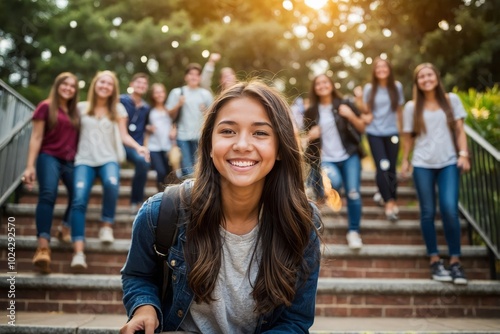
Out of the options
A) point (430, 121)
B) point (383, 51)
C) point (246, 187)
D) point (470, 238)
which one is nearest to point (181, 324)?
point (246, 187)

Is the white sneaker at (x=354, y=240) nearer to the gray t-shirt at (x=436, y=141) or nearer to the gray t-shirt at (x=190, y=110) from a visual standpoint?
the gray t-shirt at (x=436, y=141)

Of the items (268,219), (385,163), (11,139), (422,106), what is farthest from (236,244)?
(11,139)

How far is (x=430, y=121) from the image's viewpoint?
176 inches

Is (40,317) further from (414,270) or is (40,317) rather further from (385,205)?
(385,205)

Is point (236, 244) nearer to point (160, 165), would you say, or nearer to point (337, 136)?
point (337, 136)

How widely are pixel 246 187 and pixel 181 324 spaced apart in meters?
0.58

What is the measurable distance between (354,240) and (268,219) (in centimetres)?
256

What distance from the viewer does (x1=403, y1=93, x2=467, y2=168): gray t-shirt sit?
4.28 m

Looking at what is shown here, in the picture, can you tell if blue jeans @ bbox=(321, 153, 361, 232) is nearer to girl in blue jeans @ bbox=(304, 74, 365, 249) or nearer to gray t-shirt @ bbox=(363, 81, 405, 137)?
girl in blue jeans @ bbox=(304, 74, 365, 249)

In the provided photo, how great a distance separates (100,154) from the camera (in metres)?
4.52

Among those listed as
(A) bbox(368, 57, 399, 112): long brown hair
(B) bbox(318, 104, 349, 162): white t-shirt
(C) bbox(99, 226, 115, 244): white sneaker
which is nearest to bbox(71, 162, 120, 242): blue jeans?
(C) bbox(99, 226, 115, 244): white sneaker

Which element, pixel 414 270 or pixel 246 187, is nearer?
pixel 246 187

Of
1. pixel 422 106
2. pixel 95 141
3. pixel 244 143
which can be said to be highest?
pixel 422 106

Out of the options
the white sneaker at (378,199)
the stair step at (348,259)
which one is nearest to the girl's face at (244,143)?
the stair step at (348,259)
